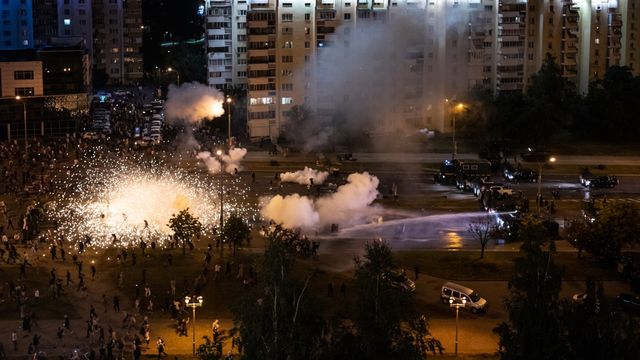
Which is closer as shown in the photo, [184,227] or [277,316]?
[277,316]

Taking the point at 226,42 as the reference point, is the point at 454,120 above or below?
below

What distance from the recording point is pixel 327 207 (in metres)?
42.8

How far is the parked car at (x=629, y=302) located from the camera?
2983 centimetres

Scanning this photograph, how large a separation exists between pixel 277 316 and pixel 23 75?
188 ft

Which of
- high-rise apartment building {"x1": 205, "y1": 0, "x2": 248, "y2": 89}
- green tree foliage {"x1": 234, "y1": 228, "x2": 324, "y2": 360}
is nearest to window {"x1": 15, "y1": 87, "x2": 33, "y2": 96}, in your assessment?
high-rise apartment building {"x1": 205, "y1": 0, "x2": 248, "y2": 89}

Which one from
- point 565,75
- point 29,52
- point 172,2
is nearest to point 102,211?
point 29,52

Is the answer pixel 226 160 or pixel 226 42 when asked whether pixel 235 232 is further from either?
pixel 226 42

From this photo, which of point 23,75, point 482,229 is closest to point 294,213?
point 482,229

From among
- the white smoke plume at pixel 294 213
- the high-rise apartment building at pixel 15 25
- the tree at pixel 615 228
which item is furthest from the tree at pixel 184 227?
the high-rise apartment building at pixel 15 25

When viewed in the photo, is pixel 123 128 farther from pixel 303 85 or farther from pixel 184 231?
pixel 184 231

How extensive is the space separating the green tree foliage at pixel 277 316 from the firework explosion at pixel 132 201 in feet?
69.5

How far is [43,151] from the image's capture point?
5959cm

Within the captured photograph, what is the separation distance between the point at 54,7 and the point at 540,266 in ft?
306

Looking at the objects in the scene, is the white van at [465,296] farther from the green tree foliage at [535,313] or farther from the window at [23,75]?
the window at [23,75]
